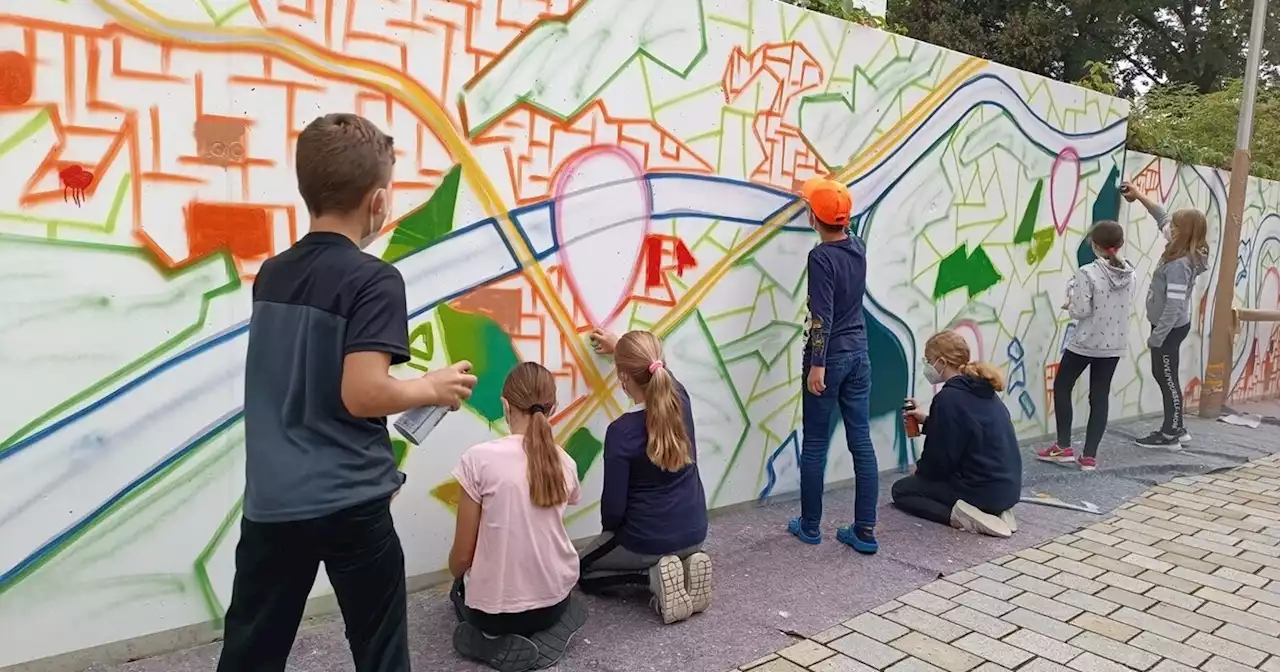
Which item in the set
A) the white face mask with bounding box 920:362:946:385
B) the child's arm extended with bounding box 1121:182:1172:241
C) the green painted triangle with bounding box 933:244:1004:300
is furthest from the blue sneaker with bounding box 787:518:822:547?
the child's arm extended with bounding box 1121:182:1172:241

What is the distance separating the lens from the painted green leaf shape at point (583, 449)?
4.05 meters

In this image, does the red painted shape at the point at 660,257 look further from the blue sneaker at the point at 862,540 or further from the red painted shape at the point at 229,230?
the red painted shape at the point at 229,230

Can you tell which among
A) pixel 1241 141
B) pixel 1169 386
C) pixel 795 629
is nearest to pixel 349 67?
pixel 795 629

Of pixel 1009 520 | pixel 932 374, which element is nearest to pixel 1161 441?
pixel 1009 520

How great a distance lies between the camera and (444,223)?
3486 mm

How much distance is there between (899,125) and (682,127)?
174 cm

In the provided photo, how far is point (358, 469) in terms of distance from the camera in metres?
2.21

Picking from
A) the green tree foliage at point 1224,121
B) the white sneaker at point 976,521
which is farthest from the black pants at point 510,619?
the green tree foliage at point 1224,121

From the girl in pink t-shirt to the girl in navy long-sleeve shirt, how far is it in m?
0.44

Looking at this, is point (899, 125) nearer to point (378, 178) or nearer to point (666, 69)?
point (666, 69)

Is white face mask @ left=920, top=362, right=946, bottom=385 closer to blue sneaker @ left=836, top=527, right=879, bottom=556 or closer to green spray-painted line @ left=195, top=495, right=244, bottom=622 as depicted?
blue sneaker @ left=836, top=527, right=879, bottom=556

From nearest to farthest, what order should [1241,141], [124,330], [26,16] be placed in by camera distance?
1. [26,16]
2. [124,330]
3. [1241,141]

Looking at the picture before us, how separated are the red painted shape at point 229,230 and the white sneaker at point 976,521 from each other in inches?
145

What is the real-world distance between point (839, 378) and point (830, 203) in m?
0.85
